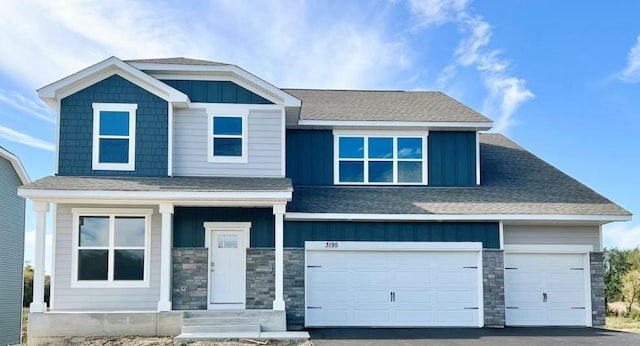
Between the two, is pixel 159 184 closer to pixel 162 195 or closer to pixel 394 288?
pixel 162 195

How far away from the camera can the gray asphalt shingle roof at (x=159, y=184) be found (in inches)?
535

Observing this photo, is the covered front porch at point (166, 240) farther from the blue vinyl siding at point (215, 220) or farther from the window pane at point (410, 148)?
the window pane at point (410, 148)

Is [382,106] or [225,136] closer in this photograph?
[225,136]

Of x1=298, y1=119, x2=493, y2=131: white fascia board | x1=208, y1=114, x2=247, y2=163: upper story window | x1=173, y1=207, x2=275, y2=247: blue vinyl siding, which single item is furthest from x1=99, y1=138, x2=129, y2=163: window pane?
x1=298, y1=119, x2=493, y2=131: white fascia board

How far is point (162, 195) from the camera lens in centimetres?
1359

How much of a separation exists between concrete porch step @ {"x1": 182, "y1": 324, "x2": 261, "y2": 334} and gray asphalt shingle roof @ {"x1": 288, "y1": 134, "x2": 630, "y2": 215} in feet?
9.97

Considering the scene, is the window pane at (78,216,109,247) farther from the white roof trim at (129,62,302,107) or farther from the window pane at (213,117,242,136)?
the white roof trim at (129,62,302,107)

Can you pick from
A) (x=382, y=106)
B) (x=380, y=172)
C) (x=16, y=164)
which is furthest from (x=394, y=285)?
(x=16, y=164)

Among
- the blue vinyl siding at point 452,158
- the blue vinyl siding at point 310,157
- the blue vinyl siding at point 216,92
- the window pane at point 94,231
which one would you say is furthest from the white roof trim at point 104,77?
the blue vinyl siding at point 452,158

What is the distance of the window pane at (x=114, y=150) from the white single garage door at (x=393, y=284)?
4958 mm

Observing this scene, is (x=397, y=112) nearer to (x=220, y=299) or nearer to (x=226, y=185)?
(x=226, y=185)

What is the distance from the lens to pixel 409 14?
16.1 m

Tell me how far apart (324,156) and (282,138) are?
1.74 m

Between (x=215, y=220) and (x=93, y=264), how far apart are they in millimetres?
2997
